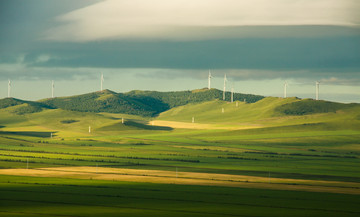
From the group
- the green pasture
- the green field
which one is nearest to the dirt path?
the green field

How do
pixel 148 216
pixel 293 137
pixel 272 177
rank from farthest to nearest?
pixel 293 137 < pixel 272 177 < pixel 148 216

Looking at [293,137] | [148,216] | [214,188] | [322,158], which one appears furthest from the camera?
[293,137]

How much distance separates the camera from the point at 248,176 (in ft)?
277

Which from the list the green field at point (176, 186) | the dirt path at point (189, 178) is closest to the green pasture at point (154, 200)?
the green field at point (176, 186)

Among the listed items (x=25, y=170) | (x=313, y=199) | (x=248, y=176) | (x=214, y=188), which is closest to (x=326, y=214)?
(x=313, y=199)

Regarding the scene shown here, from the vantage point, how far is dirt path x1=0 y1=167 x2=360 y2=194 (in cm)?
7309

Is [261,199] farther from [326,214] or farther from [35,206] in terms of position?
[35,206]

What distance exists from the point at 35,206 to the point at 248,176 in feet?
118

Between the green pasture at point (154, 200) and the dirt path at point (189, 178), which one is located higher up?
the dirt path at point (189, 178)

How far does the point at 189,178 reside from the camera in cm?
8081

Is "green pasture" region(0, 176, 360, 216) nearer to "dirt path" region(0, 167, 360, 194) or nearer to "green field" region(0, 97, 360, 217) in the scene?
"green field" region(0, 97, 360, 217)

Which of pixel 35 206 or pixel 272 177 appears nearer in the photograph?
pixel 35 206

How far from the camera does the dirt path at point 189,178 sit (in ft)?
240

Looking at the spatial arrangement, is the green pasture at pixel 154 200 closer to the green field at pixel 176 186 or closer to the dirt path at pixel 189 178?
the green field at pixel 176 186
